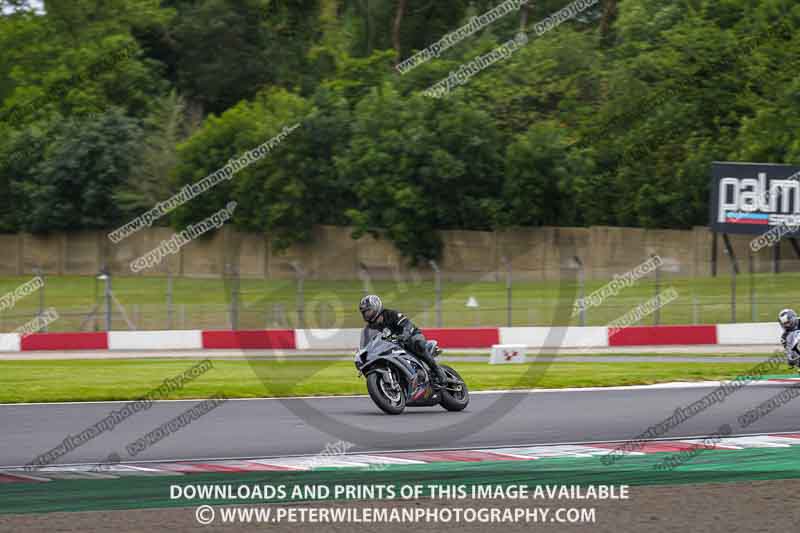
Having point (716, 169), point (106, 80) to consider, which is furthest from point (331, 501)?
point (106, 80)

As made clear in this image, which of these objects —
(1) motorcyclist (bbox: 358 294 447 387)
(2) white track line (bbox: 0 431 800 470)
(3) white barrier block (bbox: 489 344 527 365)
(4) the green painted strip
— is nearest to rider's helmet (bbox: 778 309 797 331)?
(2) white track line (bbox: 0 431 800 470)

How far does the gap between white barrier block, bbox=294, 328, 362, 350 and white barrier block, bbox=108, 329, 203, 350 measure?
2570 millimetres

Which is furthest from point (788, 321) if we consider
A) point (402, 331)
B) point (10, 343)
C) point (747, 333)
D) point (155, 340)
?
point (10, 343)

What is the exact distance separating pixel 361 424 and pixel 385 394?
85cm

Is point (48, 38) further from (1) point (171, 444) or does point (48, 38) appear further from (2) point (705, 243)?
(1) point (171, 444)

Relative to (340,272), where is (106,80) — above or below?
above

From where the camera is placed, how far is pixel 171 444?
13320 mm

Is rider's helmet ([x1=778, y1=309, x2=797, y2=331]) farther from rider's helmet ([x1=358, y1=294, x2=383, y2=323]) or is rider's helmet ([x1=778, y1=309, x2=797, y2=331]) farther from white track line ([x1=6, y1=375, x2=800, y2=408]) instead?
rider's helmet ([x1=358, y1=294, x2=383, y2=323])

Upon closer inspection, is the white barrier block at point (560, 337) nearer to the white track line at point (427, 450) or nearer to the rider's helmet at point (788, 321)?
the rider's helmet at point (788, 321)

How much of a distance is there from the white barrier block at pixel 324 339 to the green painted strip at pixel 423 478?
1779 centimetres

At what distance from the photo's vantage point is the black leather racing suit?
15.5 metres

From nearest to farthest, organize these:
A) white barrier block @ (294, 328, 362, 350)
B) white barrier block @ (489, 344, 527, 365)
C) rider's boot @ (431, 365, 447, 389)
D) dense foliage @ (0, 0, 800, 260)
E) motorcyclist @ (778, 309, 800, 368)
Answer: rider's boot @ (431, 365, 447, 389)
motorcyclist @ (778, 309, 800, 368)
white barrier block @ (489, 344, 527, 365)
white barrier block @ (294, 328, 362, 350)
dense foliage @ (0, 0, 800, 260)

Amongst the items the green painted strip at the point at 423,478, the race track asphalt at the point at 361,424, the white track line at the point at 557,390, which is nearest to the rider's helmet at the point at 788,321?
the white track line at the point at 557,390

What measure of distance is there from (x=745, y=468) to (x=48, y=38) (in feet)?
215
